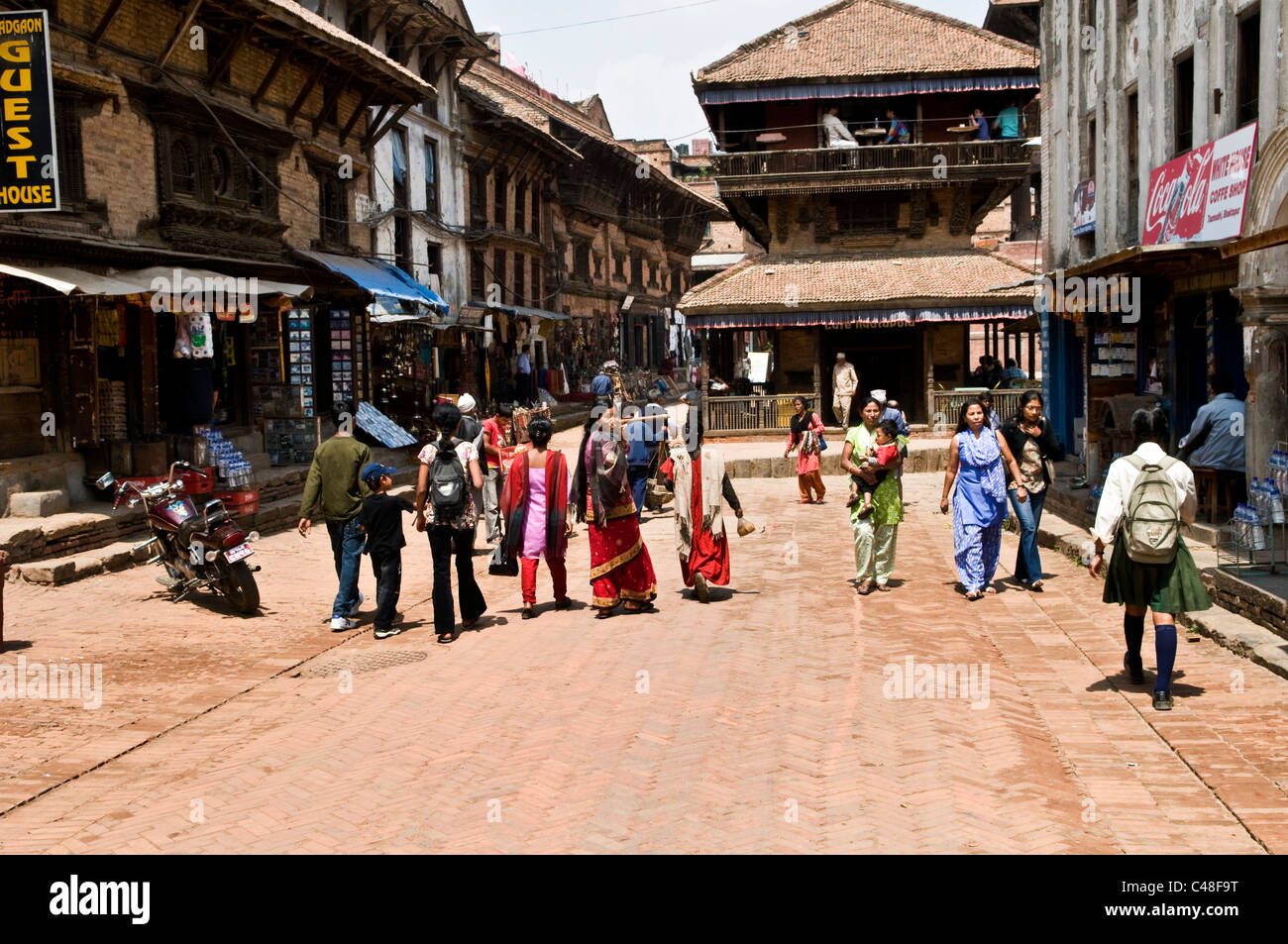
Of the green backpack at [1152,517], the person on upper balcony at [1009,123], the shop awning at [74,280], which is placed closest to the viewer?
the green backpack at [1152,517]

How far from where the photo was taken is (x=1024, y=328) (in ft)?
110

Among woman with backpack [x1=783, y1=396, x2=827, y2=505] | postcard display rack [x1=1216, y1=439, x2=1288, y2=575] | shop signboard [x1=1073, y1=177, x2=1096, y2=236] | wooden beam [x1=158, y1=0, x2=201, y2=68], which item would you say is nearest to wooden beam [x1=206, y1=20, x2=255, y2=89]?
wooden beam [x1=158, y1=0, x2=201, y2=68]

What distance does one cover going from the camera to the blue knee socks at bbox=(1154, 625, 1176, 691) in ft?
25.6

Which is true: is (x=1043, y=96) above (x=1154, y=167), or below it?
above

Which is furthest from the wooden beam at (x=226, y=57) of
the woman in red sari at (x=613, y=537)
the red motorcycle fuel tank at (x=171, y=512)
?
the woman in red sari at (x=613, y=537)

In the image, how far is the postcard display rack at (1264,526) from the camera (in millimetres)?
10258

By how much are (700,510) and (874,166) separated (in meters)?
24.1

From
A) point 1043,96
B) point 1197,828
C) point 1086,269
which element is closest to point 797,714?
point 1197,828

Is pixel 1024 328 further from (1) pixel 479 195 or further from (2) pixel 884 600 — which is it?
(2) pixel 884 600

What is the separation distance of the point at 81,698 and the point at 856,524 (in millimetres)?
6868

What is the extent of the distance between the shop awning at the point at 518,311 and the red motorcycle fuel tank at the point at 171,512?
22.8 metres

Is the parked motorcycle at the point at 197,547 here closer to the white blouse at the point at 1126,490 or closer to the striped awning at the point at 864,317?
the white blouse at the point at 1126,490

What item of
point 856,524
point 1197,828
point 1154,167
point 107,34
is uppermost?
point 107,34

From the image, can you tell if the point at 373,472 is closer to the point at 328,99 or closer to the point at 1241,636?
the point at 1241,636
